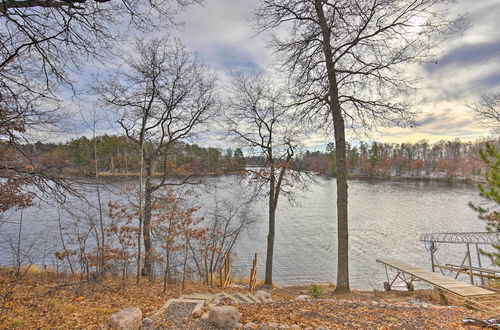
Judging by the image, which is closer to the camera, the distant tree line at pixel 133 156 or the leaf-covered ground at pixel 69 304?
the leaf-covered ground at pixel 69 304

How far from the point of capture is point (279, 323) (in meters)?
4.15

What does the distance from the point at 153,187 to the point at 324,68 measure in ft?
26.3

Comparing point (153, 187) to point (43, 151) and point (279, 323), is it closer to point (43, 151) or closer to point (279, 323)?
point (43, 151)

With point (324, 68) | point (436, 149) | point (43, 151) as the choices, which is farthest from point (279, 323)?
point (436, 149)

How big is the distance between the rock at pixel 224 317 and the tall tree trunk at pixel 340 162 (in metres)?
4.21

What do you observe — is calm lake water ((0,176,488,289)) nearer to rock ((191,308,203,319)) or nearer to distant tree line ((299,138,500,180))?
rock ((191,308,203,319))

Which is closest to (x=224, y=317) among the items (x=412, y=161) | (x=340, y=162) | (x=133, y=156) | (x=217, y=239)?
(x=340, y=162)

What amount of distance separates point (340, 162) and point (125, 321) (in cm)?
619

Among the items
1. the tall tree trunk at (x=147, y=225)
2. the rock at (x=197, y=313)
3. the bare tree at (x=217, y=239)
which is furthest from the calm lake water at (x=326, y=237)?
the rock at (x=197, y=313)

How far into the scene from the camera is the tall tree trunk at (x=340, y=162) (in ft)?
24.5

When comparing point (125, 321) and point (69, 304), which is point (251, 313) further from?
point (69, 304)

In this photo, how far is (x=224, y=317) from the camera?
4094 millimetres

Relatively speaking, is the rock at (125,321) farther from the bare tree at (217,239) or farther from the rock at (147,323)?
the bare tree at (217,239)

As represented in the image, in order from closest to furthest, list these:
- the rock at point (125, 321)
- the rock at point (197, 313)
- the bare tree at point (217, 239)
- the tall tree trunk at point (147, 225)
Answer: the rock at point (125, 321)
the rock at point (197, 313)
the tall tree trunk at point (147, 225)
the bare tree at point (217, 239)
